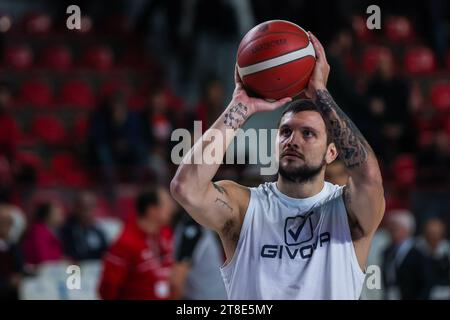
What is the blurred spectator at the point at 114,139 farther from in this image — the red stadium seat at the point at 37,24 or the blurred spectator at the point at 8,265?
the red stadium seat at the point at 37,24

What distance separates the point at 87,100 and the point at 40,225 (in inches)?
134

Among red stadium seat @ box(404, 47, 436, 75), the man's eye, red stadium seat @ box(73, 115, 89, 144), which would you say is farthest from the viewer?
red stadium seat @ box(404, 47, 436, 75)

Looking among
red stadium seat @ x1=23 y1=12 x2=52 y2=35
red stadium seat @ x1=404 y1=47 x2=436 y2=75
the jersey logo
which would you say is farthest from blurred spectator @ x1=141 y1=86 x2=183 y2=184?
the jersey logo

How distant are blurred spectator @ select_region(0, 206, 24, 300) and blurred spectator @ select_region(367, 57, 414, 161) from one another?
354 centimetres

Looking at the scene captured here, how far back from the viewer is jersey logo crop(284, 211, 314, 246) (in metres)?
3.75

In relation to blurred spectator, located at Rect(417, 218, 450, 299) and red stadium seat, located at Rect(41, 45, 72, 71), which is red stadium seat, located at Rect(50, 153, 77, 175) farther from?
blurred spectator, located at Rect(417, 218, 450, 299)

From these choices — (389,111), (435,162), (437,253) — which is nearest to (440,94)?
(435,162)

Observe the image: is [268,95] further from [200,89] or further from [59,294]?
[200,89]

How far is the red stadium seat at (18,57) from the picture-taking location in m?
10.6

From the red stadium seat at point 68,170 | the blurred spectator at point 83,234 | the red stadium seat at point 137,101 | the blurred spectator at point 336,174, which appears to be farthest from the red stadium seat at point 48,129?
the blurred spectator at point 336,174

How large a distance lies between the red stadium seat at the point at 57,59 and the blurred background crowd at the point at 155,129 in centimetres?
2

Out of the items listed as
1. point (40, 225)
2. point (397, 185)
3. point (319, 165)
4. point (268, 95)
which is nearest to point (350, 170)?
point (319, 165)

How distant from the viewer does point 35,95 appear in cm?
1020

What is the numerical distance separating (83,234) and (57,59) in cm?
407
